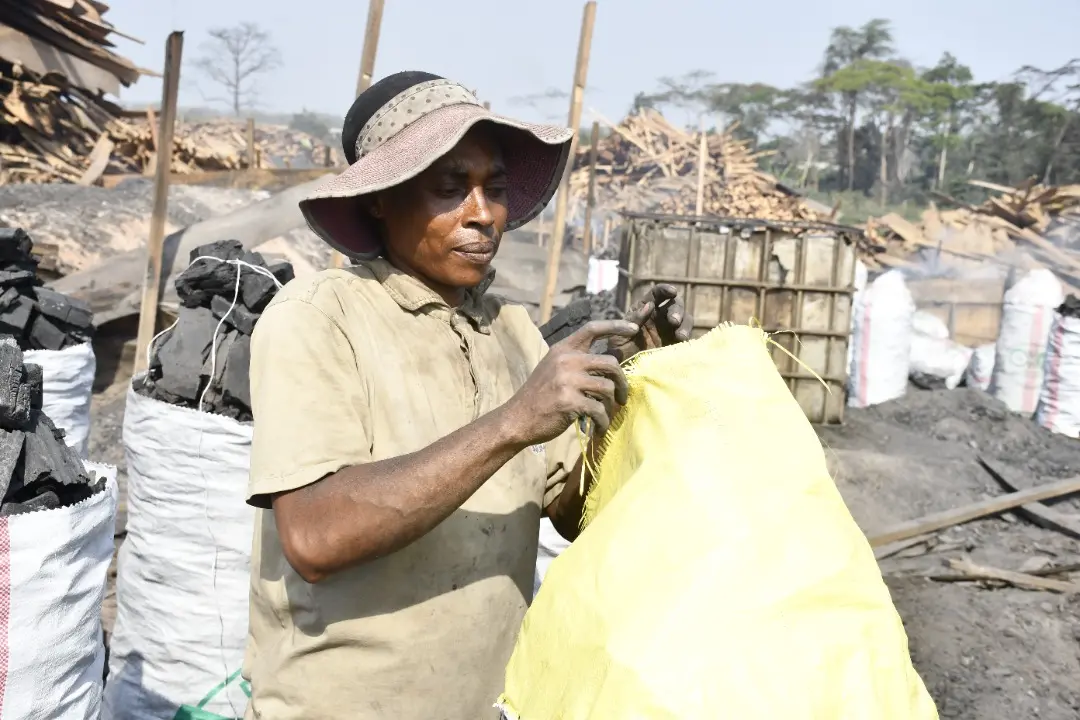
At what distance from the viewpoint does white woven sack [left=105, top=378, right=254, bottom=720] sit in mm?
2762

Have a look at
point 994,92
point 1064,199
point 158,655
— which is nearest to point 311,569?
point 158,655

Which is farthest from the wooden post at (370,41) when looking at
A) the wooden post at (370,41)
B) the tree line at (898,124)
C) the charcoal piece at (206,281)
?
the tree line at (898,124)

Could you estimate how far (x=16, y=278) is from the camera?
3.69 m

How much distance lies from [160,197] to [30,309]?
2449 millimetres

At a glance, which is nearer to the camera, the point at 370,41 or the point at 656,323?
the point at 656,323

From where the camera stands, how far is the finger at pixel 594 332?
1.20 meters

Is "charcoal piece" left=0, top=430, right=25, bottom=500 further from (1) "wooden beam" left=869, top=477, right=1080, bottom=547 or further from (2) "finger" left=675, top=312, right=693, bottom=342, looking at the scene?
(1) "wooden beam" left=869, top=477, right=1080, bottom=547

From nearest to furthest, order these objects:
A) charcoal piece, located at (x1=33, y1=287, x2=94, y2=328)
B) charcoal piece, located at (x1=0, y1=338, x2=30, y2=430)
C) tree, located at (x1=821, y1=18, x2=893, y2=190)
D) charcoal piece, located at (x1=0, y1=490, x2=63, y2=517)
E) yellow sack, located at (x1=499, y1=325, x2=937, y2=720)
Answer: yellow sack, located at (x1=499, y1=325, x2=937, y2=720)
charcoal piece, located at (x1=0, y1=490, x2=63, y2=517)
charcoal piece, located at (x1=0, y1=338, x2=30, y2=430)
charcoal piece, located at (x1=33, y1=287, x2=94, y2=328)
tree, located at (x1=821, y1=18, x2=893, y2=190)

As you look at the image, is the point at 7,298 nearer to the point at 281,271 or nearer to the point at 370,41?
the point at 281,271

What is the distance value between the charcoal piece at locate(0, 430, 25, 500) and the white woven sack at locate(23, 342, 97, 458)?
1.42 meters

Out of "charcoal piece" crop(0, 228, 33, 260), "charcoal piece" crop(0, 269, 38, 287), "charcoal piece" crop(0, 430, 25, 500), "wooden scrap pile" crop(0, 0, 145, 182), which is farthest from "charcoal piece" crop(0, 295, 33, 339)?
"wooden scrap pile" crop(0, 0, 145, 182)

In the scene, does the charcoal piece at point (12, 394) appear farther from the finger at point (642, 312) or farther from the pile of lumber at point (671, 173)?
the pile of lumber at point (671, 173)

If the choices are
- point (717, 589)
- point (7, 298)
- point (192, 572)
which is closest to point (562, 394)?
point (717, 589)

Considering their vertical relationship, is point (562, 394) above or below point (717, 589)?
above
